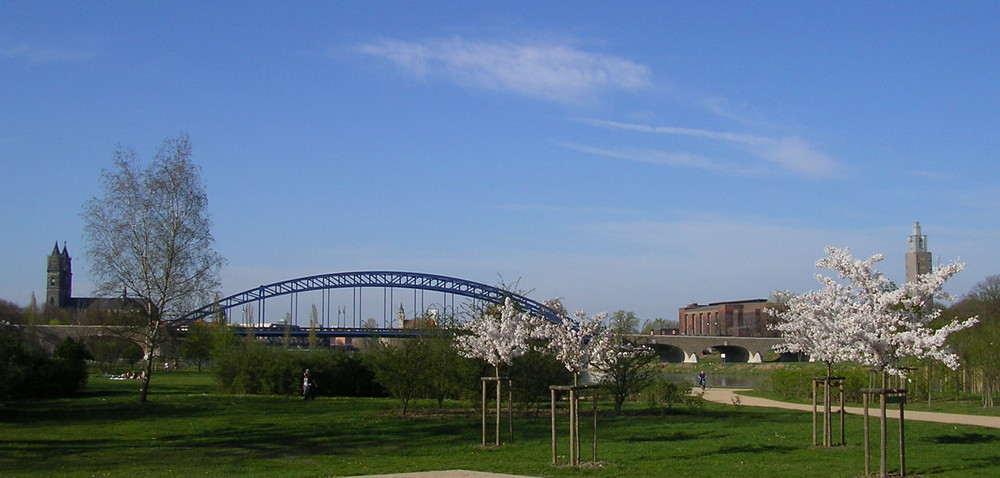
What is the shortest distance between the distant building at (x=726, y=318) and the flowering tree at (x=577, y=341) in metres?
118

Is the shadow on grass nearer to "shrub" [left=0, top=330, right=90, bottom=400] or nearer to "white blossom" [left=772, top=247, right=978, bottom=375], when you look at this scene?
"white blossom" [left=772, top=247, right=978, bottom=375]

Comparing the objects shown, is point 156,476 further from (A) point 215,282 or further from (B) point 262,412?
(A) point 215,282

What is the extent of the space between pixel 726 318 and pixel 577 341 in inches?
5567

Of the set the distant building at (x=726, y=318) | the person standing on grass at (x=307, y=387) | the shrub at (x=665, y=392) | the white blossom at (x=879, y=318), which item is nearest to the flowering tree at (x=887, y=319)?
the white blossom at (x=879, y=318)

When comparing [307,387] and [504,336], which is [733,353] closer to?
[307,387]

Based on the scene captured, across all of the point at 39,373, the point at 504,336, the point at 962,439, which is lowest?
the point at 962,439

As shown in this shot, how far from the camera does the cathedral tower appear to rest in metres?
171

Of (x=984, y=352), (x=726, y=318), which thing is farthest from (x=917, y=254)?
(x=984, y=352)

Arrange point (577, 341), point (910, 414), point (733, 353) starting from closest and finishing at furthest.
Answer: point (577, 341)
point (910, 414)
point (733, 353)

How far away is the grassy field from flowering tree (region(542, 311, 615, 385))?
172 centimetres

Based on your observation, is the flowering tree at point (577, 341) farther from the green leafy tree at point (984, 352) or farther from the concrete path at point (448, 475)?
the green leafy tree at point (984, 352)

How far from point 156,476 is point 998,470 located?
12.9m

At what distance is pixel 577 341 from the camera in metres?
17.7

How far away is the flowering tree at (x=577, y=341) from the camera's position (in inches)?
690
